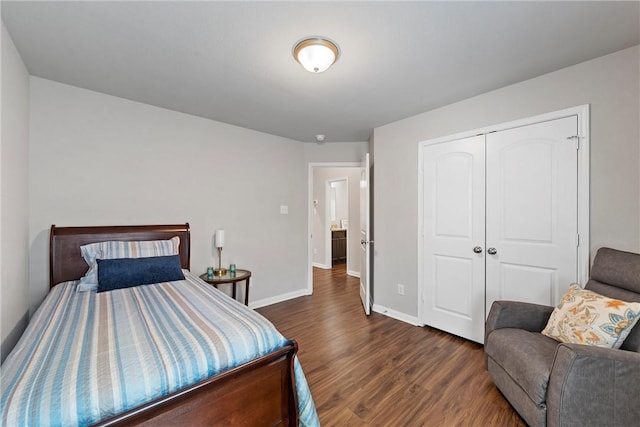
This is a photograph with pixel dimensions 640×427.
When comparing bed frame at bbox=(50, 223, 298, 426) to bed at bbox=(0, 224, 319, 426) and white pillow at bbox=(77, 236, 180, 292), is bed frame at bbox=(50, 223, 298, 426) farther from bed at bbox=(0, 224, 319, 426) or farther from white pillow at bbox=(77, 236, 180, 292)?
white pillow at bbox=(77, 236, 180, 292)

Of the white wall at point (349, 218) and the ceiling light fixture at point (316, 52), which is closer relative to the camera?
the ceiling light fixture at point (316, 52)

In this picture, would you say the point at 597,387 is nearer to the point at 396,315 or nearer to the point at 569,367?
the point at 569,367

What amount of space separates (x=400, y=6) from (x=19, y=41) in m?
2.39

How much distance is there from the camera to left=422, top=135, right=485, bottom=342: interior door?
2598mm

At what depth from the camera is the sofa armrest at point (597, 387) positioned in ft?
4.30

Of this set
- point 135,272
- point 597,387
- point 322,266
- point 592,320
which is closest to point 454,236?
point 592,320

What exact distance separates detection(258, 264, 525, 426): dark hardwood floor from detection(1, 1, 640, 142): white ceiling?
2.35 metres

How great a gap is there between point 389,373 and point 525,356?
0.95 meters

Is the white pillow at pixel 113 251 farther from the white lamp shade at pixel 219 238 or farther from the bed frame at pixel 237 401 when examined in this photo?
the bed frame at pixel 237 401

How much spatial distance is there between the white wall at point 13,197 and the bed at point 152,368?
0.90ft

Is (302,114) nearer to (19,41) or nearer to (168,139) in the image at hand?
(168,139)

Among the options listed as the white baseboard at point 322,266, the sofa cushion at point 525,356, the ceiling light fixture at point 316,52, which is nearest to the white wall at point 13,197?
the ceiling light fixture at point 316,52

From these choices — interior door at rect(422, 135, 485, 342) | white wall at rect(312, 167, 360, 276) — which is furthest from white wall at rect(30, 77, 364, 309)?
interior door at rect(422, 135, 485, 342)

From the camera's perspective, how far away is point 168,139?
2908 millimetres
